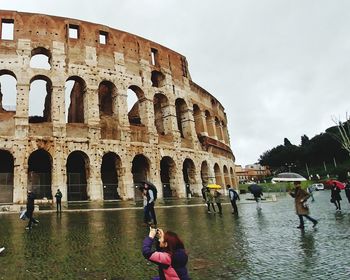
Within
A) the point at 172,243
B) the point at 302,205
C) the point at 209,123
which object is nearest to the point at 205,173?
the point at 209,123

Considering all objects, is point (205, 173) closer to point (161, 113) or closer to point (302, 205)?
A: point (161, 113)

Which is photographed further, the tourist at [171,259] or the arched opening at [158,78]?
the arched opening at [158,78]

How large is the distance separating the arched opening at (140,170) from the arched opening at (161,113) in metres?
3.18

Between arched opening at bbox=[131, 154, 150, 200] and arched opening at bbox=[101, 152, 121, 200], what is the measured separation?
1414mm

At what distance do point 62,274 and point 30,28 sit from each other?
21561 mm

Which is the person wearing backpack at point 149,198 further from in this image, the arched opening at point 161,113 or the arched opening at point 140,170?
the arched opening at point 161,113

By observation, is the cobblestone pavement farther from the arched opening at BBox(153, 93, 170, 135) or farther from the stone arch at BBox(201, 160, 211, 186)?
the stone arch at BBox(201, 160, 211, 186)

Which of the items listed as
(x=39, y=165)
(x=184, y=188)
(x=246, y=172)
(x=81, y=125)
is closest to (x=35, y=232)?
(x=81, y=125)

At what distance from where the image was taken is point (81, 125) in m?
21.2

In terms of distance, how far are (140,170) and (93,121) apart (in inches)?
230

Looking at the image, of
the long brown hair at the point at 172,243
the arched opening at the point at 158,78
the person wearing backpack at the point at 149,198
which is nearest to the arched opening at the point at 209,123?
the arched opening at the point at 158,78

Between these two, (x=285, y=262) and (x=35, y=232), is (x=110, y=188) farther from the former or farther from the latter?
(x=285, y=262)

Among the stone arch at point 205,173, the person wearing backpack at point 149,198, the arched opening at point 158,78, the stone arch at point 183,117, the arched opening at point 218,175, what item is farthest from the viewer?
the arched opening at point 218,175

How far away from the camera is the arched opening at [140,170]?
22.4 meters
